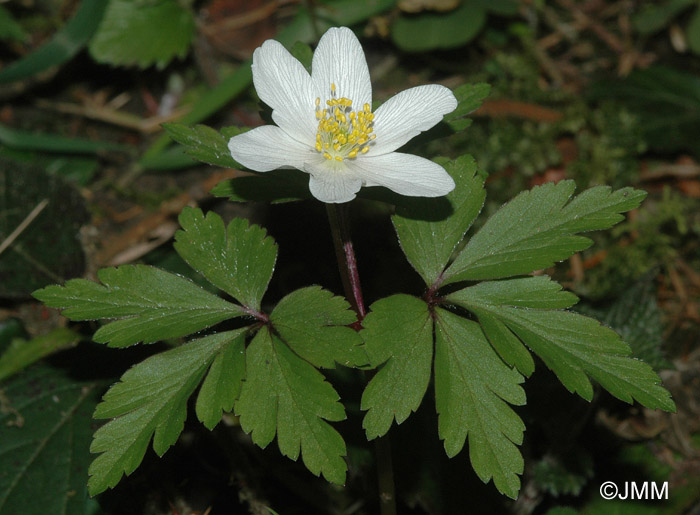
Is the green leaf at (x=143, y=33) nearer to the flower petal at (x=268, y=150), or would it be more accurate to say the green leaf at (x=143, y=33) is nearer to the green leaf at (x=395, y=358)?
the flower petal at (x=268, y=150)

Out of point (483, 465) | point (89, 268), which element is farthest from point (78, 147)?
point (483, 465)

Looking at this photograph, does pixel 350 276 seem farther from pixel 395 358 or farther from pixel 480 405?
pixel 480 405

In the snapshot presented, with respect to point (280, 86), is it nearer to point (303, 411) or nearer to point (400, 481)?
point (303, 411)

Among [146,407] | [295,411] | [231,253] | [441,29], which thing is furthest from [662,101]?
[146,407]

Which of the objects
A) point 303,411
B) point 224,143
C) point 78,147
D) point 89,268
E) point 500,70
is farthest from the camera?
point 500,70

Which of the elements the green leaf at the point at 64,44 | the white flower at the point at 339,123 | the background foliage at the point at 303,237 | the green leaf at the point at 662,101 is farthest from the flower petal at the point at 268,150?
the green leaf at the point at 662,101

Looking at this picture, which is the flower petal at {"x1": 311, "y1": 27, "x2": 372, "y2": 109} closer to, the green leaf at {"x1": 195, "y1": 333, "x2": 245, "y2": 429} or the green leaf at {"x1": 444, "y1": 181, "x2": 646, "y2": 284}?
the green leaf at {"x1": 444, "y1": 181, "x2": 646, "y2": 284}
